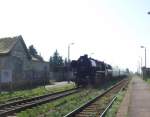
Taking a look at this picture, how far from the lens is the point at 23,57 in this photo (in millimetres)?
54281

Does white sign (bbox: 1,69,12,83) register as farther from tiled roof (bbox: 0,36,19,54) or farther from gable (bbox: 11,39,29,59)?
gable (bbox: 11,39,29,59)

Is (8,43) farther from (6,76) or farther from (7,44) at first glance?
(6,76)

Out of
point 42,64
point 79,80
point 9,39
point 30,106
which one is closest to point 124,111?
point 30,106

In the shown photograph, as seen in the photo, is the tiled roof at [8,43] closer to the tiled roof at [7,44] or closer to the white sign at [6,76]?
the tiled roof at [7,44]

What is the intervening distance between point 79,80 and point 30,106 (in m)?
23.0

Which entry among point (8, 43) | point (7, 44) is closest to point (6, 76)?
point (7, 44)

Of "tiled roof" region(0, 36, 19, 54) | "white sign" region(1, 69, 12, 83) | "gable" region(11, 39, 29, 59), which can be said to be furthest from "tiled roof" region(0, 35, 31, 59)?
"white sign" region(1, 69, 12, 83)

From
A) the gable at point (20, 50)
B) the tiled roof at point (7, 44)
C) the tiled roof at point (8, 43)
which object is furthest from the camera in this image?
the gable at point (20, 50)

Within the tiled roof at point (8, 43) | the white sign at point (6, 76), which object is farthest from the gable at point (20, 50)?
the white sign at point (6, 76)

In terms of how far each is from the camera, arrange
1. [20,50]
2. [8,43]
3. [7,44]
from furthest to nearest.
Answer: [20,50]
[8,43]
[7,44]

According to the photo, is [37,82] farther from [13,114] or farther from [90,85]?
[13,114]

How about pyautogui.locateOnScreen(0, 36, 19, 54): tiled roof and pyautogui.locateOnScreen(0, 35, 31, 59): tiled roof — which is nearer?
pyautogui.locateOnScreen(0, 35, 31, 59): tiled roof

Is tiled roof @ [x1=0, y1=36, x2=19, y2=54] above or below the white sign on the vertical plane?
A: above

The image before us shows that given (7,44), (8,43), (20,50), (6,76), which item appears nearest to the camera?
(6,76)
